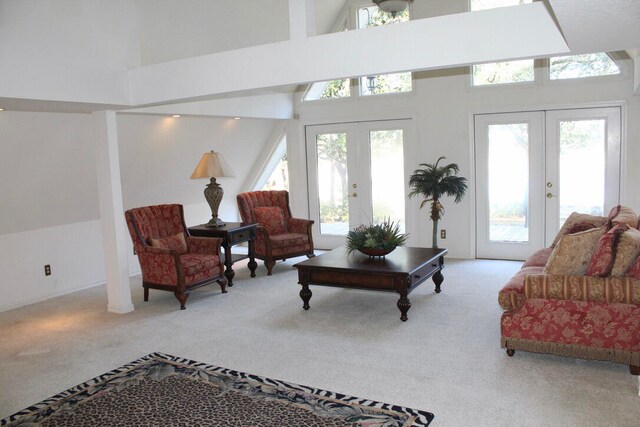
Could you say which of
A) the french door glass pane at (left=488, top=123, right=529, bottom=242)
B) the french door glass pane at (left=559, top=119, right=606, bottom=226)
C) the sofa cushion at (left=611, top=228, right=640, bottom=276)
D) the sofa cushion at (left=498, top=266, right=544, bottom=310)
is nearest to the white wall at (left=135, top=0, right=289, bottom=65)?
the french door glass pane at (left=488, top=123, right=529, bottom=242)

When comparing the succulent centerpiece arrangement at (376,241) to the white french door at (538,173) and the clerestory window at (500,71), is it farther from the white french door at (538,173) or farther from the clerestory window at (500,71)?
the clerestory window at (500,71)

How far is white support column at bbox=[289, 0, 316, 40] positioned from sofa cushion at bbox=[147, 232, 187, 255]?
8.99 ft

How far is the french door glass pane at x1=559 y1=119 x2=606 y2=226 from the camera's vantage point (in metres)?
6.32

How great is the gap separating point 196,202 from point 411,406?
214 inches

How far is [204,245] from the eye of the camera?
588 centimetres

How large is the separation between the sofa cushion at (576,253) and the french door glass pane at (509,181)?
125 inches

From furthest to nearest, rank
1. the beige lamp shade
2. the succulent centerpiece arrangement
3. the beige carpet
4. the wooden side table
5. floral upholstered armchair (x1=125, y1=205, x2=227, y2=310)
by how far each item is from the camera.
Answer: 1. the beige lamp shade
2. the wooden side table
3. floral upholstered armchair (x1=125, y1=205, x2=227, y2=310)
4. the succulent centerpiece arrangement
5. the beige carpet

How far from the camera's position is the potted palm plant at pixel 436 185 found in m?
6.73

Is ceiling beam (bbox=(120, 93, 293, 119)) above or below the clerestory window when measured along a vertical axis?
below

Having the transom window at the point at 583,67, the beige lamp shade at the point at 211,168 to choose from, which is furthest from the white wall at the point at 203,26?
the transom window at the point at 583,67

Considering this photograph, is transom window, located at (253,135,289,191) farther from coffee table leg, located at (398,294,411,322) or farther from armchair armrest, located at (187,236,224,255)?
coffee table leg, located at (398,294,411,322)

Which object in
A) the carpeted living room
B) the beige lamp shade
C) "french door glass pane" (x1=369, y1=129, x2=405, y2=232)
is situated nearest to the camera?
the carpeted living room

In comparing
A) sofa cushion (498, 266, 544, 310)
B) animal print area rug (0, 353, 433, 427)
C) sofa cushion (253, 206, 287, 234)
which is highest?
sofa cushion (253, 206, 287, 234)

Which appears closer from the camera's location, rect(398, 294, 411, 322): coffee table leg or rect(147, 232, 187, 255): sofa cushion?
rect(398, 294, 411, 322): coffee table leg
